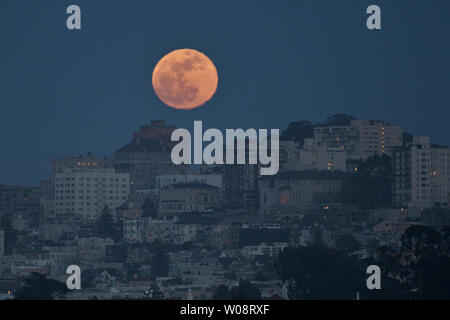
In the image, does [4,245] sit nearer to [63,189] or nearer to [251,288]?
[63,189]

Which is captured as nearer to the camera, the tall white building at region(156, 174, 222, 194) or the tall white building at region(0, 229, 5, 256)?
the tall white building at region(0, 229, 5, 256)

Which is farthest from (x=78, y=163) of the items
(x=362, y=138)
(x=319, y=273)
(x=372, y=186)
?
(x=319, y=273)

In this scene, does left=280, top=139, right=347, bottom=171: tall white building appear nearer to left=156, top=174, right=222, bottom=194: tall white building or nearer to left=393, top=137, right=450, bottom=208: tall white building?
left=156, top=174, right=222, bottom=194: tall white building

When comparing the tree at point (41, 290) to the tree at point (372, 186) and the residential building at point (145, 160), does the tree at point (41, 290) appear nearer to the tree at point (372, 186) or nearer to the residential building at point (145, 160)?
the tree at point (372, 186)

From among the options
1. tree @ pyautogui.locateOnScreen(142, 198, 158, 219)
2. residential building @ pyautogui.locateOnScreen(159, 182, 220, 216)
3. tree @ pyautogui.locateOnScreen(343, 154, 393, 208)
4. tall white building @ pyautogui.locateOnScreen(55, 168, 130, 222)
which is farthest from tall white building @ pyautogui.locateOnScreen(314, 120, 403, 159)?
tree @ pyautogui.locateOnScreen(142, 198, 158, 219)

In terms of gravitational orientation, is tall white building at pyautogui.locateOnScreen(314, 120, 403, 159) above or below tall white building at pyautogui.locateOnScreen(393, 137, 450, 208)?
above

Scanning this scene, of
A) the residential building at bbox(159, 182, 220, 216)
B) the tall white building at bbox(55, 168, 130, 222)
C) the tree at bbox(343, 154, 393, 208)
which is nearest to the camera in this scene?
the tree at bbox(343, 154, 393, 208)

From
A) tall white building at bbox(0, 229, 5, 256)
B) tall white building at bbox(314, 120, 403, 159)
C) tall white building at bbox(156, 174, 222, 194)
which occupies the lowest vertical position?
tall white building at bbox(0, 229, 5, 256)

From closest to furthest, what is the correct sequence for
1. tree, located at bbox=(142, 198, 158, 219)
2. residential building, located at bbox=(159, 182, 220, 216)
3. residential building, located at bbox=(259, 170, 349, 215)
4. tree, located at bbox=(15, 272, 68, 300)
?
1. tree, located at bbox=(15, 272, 68, 300)
2. tree, located at bbox=(142, 198, 158, 219)
3. residential building, located at bbox=(259, 170, 349, 215)
4. residential building, located at bbox=(159, 182, 220, 216)
